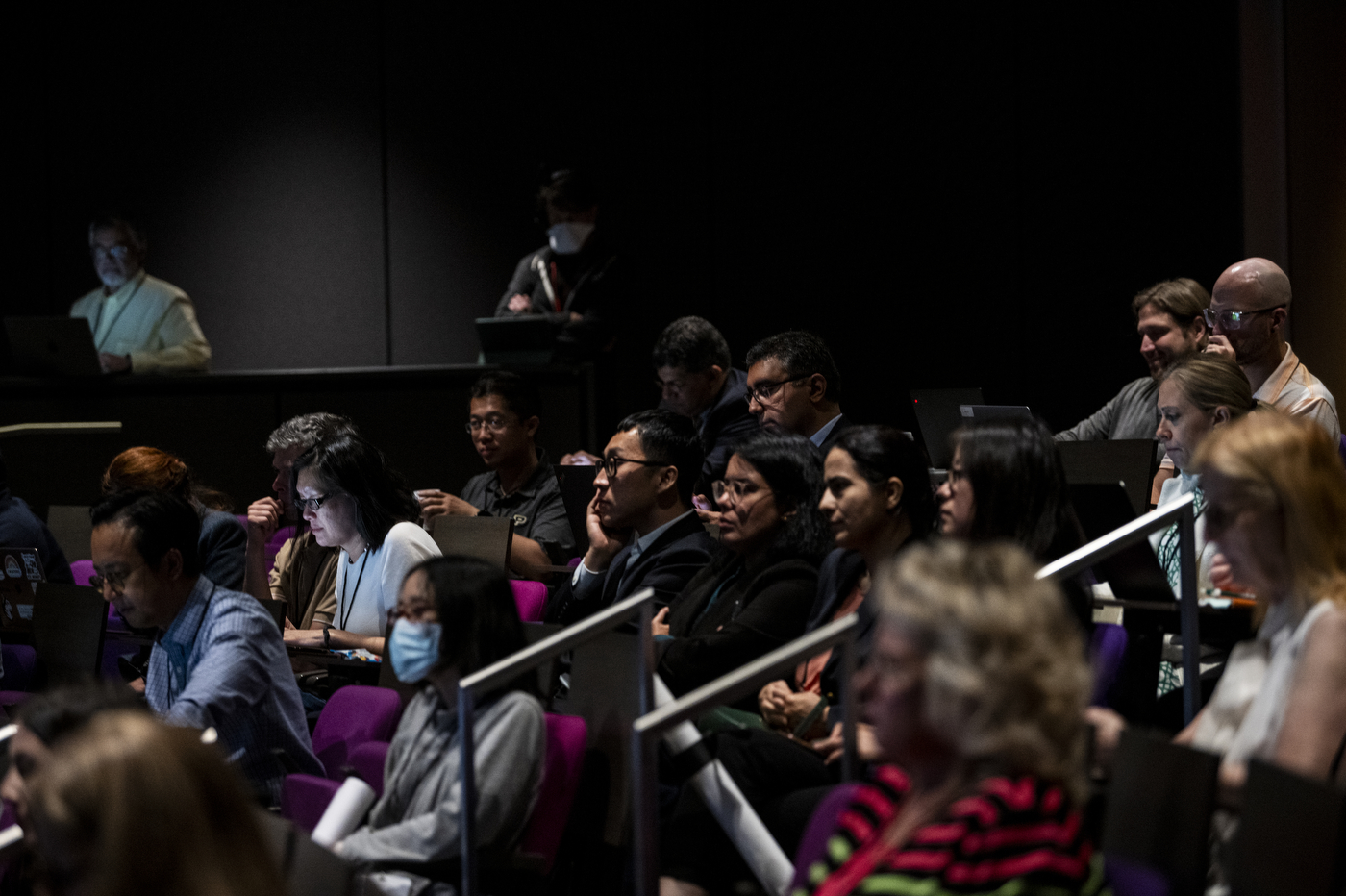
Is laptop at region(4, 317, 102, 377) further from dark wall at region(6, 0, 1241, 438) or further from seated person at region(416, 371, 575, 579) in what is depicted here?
dark wall at region(6, 0, 1241, 438)

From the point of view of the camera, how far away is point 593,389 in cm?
646

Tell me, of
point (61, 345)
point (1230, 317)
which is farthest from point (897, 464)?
point (61, 345)

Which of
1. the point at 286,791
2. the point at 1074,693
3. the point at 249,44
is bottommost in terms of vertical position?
the point at 286,791

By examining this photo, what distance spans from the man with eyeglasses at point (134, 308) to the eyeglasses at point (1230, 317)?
480 centimetres

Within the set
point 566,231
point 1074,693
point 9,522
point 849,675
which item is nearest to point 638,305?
point 566,231

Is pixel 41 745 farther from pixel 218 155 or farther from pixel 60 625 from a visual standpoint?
pixel 218 155

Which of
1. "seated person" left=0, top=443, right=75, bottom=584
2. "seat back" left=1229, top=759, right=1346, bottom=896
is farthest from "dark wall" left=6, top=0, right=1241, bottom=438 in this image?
"seat back" left=1229, top=759, right=1346, bottom=896

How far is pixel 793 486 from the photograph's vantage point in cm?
342

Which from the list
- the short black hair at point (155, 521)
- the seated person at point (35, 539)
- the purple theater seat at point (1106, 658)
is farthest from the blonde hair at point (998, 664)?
the seated person at point (35, 539)

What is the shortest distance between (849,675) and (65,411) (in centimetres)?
515

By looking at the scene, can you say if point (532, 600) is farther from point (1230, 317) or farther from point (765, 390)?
point (1230, 317)

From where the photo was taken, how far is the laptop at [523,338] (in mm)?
6527

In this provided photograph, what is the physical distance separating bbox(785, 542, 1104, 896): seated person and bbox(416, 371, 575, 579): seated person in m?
3.57

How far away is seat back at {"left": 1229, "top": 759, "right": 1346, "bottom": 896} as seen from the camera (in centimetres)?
157
